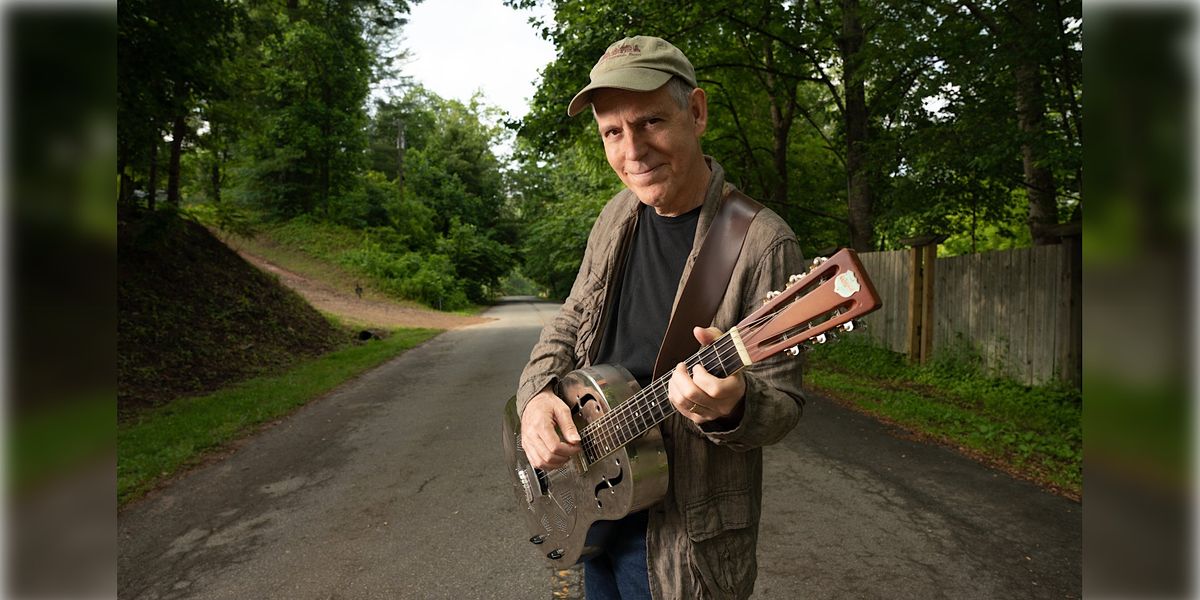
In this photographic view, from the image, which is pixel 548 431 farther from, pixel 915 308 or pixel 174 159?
pixel 174 159

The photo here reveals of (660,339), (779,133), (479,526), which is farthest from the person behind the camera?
(779,133)

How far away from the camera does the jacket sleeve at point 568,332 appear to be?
202 cm

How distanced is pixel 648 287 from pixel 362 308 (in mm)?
23511

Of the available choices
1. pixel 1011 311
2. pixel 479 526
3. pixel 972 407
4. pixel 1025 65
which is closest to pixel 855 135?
pixel 1011 311

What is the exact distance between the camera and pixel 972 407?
24.6 feet

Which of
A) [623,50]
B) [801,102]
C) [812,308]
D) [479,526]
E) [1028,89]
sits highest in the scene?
[801,102]

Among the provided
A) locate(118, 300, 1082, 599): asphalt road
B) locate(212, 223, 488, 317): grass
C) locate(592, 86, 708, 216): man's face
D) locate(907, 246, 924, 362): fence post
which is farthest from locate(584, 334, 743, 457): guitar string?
locate(212, 223, 488, 317): grass

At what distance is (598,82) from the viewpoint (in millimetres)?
1648

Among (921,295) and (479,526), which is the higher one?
(921,295)

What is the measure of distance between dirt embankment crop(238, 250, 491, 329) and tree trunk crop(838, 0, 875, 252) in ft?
44.0

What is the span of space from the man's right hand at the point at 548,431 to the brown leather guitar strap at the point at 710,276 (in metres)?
0.38

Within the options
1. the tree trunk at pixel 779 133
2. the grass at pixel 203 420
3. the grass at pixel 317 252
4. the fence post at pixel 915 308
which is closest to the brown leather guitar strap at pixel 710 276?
the grass at pixel 203 420

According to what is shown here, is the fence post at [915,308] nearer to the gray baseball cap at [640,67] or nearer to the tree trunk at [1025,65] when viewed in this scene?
the tree trunk at [1025,65]

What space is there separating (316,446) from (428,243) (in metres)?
30.6
